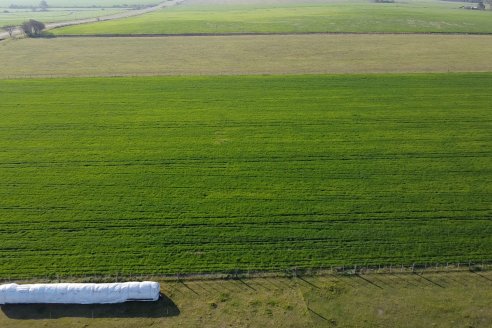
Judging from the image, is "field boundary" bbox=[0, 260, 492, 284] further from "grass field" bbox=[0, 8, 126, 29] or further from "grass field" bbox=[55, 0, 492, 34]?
"grass field" bbox=[0, 8, 126, 29]

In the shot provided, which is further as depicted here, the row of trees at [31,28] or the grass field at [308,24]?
the grass field at [308,24]

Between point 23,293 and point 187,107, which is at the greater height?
point 187,107

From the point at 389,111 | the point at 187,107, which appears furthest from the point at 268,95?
the point at 389,111

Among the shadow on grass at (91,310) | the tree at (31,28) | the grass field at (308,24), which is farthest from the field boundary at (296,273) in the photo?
the tree at (31,28)

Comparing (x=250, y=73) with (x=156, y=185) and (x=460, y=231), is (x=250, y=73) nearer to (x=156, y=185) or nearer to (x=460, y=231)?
(x=156, y=185)

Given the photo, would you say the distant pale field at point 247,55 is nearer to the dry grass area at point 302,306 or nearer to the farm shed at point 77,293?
the dry grass area at point 302,306
